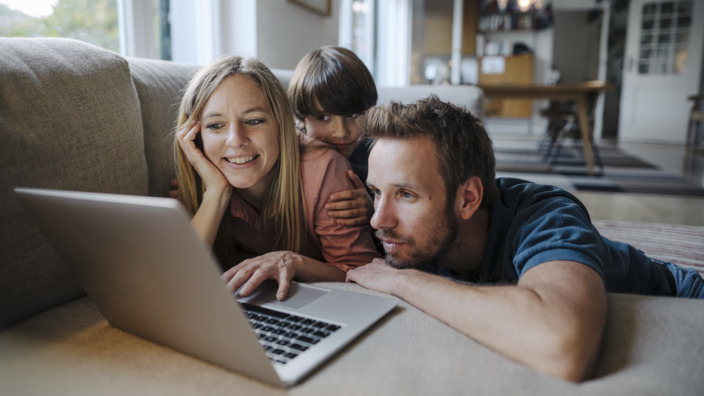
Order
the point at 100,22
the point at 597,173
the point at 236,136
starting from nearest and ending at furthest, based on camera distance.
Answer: the point at 236,136 < the point at 100,22 < the point at 597,173

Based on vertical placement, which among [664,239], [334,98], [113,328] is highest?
[334,98]

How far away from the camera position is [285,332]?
74 centimetres

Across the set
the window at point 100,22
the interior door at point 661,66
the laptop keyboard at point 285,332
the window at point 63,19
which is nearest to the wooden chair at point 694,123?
the interior door at point 661,66

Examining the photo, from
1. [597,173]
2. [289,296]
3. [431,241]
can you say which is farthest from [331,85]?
[597,173]

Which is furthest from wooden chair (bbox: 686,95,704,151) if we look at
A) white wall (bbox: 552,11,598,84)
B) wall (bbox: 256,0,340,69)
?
wall (bbox: 256,0,340,69)

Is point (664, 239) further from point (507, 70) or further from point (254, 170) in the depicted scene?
point (507, 70)

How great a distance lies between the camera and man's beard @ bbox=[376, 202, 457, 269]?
102cm

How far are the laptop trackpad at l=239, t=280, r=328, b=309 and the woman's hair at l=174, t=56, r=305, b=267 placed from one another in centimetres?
30

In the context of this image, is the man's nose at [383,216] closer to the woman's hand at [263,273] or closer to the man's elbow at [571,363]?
the woman's hand at [263,273]

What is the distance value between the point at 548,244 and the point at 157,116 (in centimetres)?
98

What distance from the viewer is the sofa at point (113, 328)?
61 centimetres

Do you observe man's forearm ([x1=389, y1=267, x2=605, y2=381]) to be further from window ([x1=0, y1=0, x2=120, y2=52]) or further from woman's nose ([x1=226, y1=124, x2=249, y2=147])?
window ([x1=0, y1=0, x2=120, y2=52])

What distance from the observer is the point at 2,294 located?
80 centimetres

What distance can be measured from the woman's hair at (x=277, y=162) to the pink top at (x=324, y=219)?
3 cm
